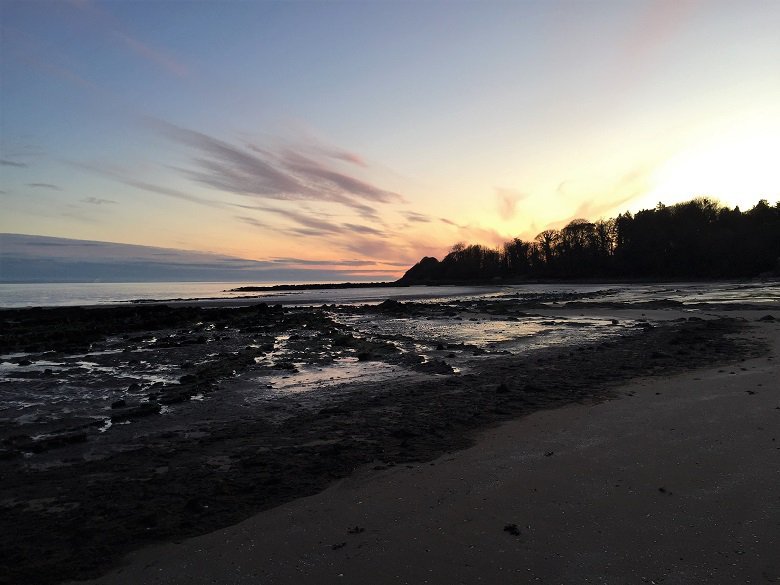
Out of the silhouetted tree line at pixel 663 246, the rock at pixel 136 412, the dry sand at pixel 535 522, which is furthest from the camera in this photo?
the silhouetted tree line at pixel 663 246

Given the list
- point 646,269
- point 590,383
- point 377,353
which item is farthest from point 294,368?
point 646,269

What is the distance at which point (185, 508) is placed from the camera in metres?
4.81

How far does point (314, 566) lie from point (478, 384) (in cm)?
715

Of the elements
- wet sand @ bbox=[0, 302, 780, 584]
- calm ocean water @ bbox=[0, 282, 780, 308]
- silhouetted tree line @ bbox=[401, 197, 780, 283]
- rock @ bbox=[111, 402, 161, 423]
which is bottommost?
rock @ bbox=[111, 402, 161, 423]

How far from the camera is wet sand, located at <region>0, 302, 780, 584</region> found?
4102 millimetres

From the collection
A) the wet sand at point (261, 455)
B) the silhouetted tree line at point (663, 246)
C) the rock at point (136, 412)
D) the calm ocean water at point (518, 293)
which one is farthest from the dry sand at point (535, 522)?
the silhouetted tree line at point (663, 246)

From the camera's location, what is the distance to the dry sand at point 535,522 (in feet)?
11.7

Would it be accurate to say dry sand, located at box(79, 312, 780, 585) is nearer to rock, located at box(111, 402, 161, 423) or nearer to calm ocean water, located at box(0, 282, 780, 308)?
rock, located at box(111, 402, 161, 423)

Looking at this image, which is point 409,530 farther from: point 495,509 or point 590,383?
point 590,383

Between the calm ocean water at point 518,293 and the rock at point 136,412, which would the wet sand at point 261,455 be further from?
the calm ocean water at point 518,293

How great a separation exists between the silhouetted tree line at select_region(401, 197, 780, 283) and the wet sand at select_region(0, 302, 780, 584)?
9187cm

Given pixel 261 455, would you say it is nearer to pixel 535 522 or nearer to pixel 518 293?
pixel 535 522

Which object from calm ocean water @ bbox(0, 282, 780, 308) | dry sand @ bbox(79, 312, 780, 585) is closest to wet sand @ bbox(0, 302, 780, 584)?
dry sand @ bbox(79, 312, 780, 585)

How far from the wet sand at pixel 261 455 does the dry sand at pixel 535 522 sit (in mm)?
50
